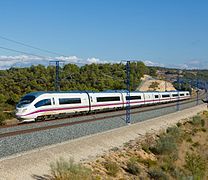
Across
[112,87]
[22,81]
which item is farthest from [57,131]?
[112,87]

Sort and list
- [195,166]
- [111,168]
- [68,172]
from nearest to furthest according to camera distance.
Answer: [68,172]
[111,168]
[195,166]

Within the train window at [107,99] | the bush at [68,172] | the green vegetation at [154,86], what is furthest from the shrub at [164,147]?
the green vegetation at [154,86]

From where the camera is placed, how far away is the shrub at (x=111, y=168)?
1914 centimetres

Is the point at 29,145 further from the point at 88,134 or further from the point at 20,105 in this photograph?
the point at 20,105

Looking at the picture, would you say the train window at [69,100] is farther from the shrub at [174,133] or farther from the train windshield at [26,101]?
the shrub at [174,133]

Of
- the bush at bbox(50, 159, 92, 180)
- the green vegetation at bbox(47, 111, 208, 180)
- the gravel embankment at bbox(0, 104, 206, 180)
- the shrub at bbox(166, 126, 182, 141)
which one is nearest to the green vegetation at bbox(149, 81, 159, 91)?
the green vegetation at bbox(47, 111, 208, 180)

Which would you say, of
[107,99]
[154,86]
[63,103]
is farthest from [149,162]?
[154,86]

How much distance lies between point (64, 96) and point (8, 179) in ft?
77.3

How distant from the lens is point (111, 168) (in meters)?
19.5

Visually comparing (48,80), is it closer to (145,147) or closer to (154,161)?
(145,147)

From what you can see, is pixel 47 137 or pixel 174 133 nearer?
pixel 47 137

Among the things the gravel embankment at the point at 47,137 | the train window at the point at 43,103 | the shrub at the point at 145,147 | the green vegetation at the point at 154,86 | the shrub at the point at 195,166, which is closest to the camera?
the gravel embankment at the point at 47,137

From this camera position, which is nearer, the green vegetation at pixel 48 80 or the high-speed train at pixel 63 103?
the high-speed train at pixel 63 103

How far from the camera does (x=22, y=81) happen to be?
87625 millimetres
